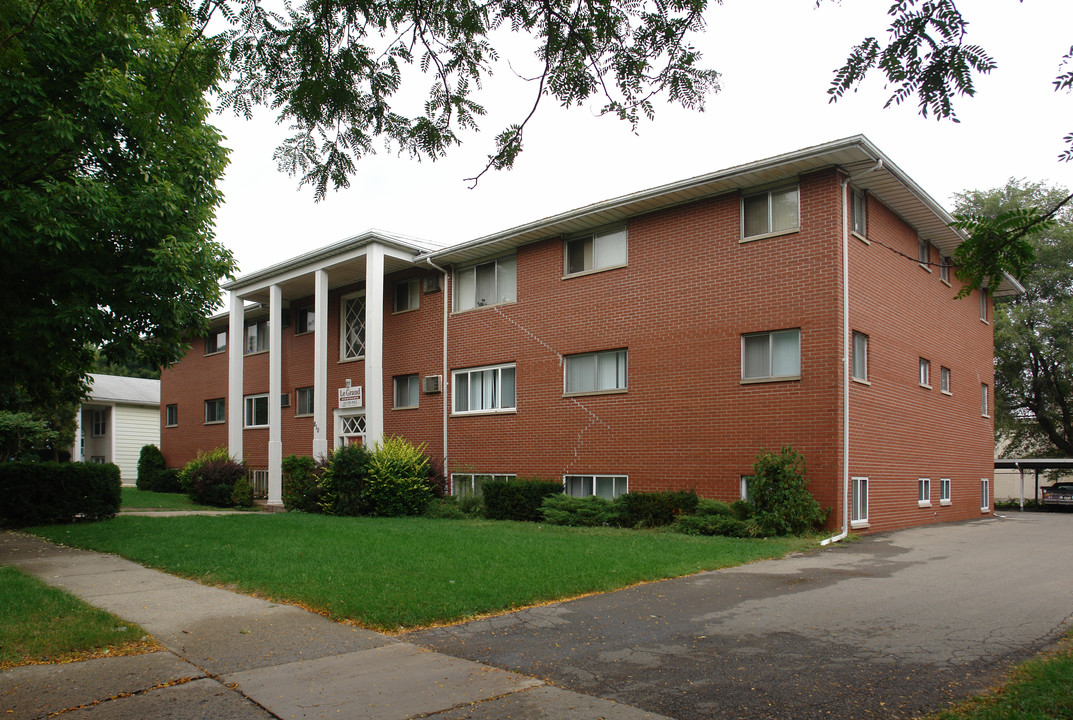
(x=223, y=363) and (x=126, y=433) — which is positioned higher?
(x=223, y=363)

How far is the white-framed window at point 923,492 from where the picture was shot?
1830 centimetres

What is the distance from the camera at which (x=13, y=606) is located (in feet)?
25.5

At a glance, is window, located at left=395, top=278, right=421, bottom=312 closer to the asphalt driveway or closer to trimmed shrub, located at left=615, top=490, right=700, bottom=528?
trimmed shrub, located at left=615, top=490, right=700, bottom=528

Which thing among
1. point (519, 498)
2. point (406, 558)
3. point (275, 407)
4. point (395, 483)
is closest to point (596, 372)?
point (519, 498)

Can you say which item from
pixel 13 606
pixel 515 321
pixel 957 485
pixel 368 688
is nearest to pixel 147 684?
pixel 368 688

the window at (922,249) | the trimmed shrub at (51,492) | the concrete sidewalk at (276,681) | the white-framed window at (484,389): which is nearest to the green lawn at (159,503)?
the trimmed shrub at (51,492)

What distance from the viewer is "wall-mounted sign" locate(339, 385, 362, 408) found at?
22.6 meters

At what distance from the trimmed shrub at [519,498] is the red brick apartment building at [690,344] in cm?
96

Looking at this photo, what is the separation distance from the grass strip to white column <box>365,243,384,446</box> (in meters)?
17.4

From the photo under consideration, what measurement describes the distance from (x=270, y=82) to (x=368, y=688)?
4.77 metres

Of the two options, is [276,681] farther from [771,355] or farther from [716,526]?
[771,355]

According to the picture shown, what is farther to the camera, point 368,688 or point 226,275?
point 226,275

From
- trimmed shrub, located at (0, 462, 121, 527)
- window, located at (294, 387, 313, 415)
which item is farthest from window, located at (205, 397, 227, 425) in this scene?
trimmed shrub, located at (0, 462, 121, 527)

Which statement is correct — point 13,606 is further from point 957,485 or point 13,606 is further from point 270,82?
point 957,485
